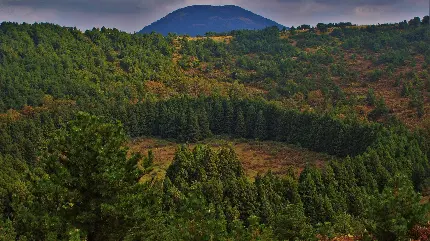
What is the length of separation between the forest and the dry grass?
229cm

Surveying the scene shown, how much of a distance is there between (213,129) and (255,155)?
15789 mm

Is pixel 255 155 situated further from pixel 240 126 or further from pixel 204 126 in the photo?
pixel 204 126

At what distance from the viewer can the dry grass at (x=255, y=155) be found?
62.4 m

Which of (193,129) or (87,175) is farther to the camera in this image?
(193,129)

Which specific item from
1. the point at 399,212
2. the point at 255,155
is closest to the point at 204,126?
the point at 255,155

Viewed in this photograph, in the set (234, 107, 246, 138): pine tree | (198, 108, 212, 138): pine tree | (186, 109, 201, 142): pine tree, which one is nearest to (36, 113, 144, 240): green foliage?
(186, 109, 201, 142): pine tree

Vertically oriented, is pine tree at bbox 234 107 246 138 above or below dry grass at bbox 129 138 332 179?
above

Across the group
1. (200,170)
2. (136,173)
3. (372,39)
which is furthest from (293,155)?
(372,39)

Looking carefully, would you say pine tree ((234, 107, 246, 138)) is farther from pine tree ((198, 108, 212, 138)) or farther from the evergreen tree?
pine tree ((198, 108, 212, 138))

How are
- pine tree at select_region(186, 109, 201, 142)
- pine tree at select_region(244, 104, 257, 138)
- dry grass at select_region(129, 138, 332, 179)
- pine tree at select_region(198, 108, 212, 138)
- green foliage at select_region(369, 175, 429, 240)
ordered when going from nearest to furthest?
green foliage at select_region(369, 175, 429, 240) → dry grass at select_region(129, 138, 332, 179) → pine tree at select_region(186, 109, 201, 142) → pine tree at select_region(198, 108, 212, 138) → pine tree at select_region(244, 104, 257, 138)

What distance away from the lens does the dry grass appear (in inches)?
2457

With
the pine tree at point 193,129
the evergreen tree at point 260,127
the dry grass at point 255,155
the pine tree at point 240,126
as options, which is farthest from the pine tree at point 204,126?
the evergreen tree at point 260,127

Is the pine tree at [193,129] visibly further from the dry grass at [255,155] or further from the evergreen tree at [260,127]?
the evergreen tree at [260,127]

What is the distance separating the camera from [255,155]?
228 ft
